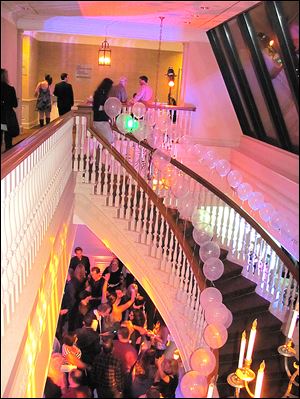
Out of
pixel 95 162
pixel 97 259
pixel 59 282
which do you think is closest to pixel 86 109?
pixel 95 162

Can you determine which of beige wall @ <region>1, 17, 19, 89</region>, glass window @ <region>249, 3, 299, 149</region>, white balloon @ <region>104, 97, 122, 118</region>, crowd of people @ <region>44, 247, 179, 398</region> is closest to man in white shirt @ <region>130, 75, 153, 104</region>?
beige wall @ <region>1, 17, 19, 89</region>

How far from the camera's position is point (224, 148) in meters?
4.95

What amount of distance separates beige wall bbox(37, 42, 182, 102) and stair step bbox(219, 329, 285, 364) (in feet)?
23.0

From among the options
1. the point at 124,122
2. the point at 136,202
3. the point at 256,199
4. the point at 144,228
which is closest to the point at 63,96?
the point at 124,122

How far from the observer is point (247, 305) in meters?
5.50

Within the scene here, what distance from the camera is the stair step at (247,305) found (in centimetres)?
543

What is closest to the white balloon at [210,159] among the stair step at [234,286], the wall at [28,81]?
the stair step at [234,286]

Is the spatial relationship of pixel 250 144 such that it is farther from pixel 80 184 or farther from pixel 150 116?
pixel 150 116

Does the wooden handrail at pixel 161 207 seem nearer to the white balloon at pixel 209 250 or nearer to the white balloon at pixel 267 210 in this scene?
the white balloon at pixel 209 250

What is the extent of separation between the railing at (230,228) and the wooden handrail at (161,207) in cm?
26

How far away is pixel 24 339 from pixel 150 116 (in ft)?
17.8

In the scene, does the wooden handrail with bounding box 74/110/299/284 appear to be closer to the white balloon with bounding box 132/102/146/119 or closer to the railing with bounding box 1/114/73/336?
the white balloon with bounding box 132/102/146/119

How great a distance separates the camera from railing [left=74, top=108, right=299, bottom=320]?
507 centimetres

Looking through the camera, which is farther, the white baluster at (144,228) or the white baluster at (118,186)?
the white baluster at (118,186)
